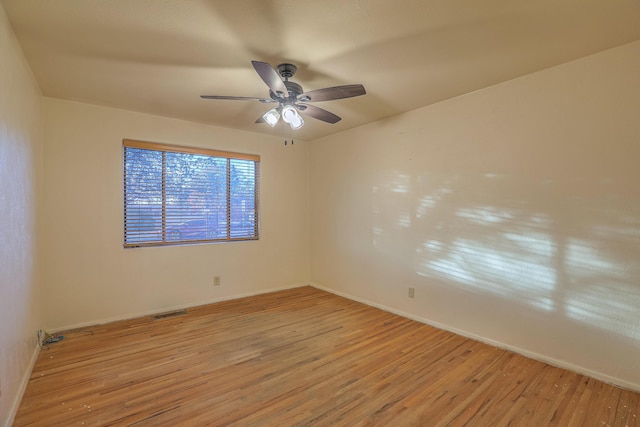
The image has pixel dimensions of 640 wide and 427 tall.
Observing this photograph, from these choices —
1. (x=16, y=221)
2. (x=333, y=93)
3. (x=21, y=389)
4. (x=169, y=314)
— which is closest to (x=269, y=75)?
(x=333, y=93)

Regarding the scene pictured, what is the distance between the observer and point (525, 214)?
2541mm

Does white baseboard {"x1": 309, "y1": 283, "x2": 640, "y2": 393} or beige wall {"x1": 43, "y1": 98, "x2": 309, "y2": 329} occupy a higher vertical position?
beige wall {"x1": 43, "y1": 98, "x2": 309, "y2": 329}

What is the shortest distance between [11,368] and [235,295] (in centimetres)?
246

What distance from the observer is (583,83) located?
225cm

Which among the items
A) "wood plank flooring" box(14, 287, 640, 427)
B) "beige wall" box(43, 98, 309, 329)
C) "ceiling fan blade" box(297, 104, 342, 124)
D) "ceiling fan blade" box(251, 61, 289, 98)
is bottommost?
"wood plank flooring" box(14, 287, 640, 427)

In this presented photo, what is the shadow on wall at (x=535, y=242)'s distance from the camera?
6.92 feet

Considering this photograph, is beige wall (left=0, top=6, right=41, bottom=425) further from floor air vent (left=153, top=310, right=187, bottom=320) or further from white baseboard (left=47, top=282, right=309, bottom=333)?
floor air vent (left=153, top=310, right=187, bottom=320)

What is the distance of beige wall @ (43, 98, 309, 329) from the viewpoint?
3.01 metres

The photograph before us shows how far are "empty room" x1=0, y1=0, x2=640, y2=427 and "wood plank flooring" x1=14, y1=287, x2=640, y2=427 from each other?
0.06ft

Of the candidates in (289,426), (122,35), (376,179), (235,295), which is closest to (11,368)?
(289,426)

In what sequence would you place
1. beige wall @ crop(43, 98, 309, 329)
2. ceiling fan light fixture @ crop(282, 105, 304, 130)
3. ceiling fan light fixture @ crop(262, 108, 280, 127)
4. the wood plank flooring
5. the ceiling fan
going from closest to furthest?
the wood plank flooring → the ceiling fan → ceiling fan light fixture @ crop(282, 105, 304, 130) → ceiling fan light fixture @ crop(262, 108, 280, 127) → beige wall @ crop(43, 98, 309, 329)

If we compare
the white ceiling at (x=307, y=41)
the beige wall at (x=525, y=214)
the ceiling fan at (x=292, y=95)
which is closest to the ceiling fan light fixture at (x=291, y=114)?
the ceiling fan at (x=292, y=95)

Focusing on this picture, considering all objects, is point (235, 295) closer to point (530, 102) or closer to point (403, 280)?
point (403, 280)

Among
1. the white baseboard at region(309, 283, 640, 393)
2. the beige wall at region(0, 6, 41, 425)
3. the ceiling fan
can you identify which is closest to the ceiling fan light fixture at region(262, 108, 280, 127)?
the ceiling fan
